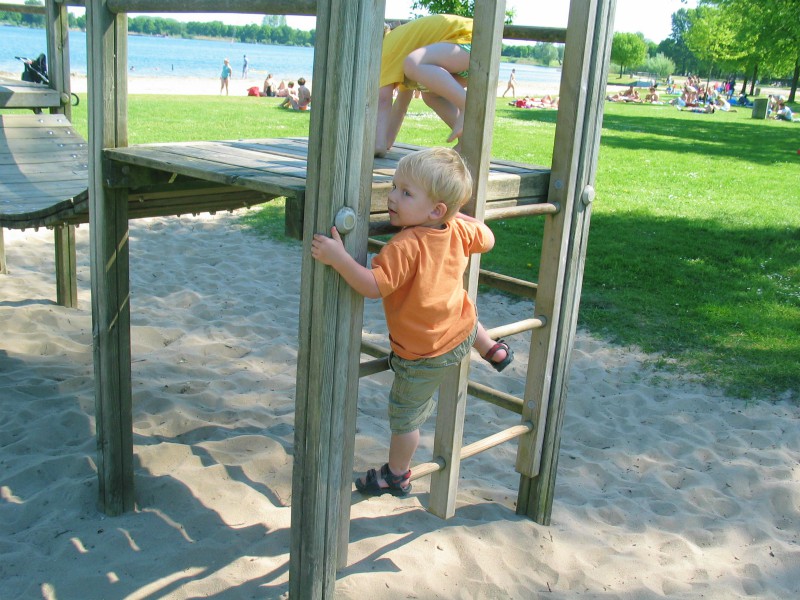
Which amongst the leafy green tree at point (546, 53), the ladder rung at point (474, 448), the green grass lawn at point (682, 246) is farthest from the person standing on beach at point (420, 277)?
the leafy green tree at point (546, 53)

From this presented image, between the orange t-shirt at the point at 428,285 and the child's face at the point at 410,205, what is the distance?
1.3 inches

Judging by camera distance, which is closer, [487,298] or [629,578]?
[629,578]

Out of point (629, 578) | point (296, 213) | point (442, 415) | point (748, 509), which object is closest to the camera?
point (296, 213)

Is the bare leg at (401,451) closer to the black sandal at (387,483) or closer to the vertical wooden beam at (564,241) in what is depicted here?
the black sandal at (387,483)

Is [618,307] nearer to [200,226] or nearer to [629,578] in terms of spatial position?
[629,578]

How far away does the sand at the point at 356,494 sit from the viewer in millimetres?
3064

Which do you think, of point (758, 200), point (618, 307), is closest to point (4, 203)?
point (618, 307)

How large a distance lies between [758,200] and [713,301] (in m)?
5.08

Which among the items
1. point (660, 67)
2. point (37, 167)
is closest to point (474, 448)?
point (37, 167)

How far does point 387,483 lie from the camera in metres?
Answer: 2.74

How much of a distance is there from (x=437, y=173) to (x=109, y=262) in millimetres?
1540

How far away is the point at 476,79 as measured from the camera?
2.60 metres

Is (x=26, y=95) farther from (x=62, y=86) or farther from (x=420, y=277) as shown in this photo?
(x=420, y=277)

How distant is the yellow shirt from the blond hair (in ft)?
3.43
